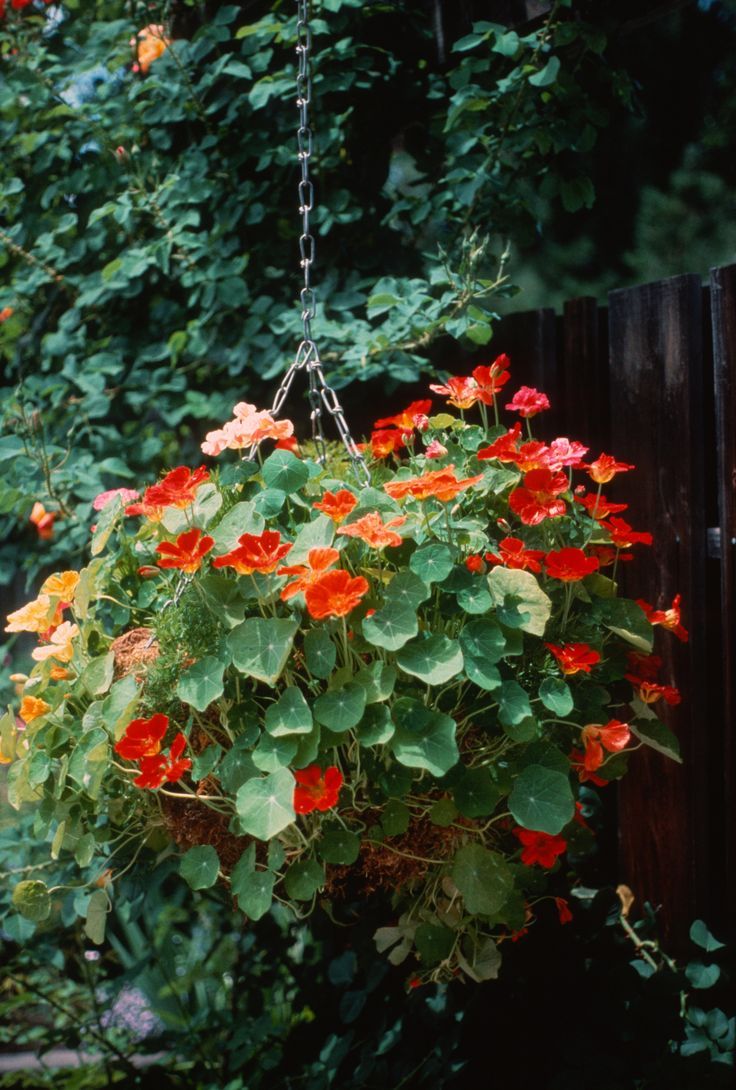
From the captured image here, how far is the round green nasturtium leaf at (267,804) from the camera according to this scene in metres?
0.92

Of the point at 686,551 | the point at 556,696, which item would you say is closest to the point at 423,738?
the point at 556,696

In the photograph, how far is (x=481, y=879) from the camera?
1024 mm

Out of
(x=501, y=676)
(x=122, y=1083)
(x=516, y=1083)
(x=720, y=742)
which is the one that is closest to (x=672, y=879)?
(x=720, y=742)

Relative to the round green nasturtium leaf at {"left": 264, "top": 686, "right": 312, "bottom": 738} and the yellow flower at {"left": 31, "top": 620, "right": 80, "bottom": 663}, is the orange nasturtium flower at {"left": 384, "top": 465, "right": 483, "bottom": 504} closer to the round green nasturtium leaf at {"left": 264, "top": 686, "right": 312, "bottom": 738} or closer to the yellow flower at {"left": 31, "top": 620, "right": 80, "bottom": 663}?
the round green nasturtium leaf at {"left": 264, "top": 686, "right": 312, "bottom": 738}

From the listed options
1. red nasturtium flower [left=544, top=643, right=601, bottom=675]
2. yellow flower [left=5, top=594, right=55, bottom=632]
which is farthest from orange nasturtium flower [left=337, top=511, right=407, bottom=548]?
yellow flower [left=5, top=594, right=55, bottom=632]

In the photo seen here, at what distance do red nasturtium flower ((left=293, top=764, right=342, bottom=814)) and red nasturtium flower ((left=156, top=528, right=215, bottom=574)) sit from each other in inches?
9.2

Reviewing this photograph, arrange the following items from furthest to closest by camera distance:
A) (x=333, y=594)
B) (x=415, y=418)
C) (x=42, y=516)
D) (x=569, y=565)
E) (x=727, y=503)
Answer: (x=42, y=516), (x=727, y=503), (x=415, y=418), (x=569, y=565), (x=333, y=594)

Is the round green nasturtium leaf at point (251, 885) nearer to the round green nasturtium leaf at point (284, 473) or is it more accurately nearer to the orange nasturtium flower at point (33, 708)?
the orange nasturtium flower at point (33, 708)

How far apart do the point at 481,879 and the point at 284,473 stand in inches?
19.3

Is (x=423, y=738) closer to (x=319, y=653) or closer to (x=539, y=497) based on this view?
(x=319, y=653)

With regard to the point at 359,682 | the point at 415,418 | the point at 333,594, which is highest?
the point at 415,418

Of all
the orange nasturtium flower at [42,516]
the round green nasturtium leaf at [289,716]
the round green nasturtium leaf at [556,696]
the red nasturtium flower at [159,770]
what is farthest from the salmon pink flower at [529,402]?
the orange nasturtium flower at [42,516]

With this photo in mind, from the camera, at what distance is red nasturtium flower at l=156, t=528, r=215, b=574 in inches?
38.9

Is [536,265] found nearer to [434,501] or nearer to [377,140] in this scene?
[377,140]
